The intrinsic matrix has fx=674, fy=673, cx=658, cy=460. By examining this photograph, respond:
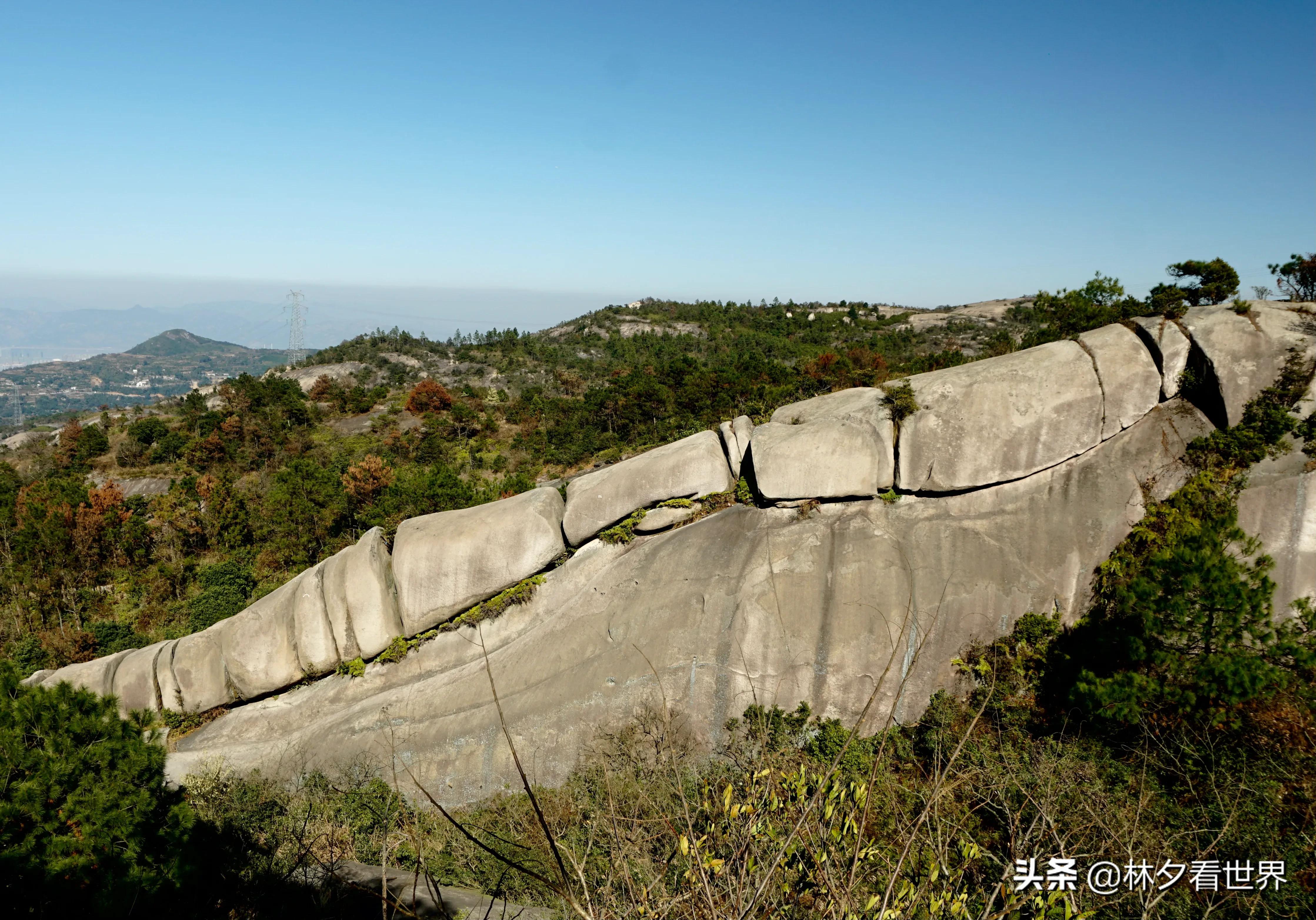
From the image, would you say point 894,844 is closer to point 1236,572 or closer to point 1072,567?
point 1236,572

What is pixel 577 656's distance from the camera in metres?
12.9

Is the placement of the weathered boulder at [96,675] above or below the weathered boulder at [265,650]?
below

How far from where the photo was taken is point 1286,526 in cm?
1134

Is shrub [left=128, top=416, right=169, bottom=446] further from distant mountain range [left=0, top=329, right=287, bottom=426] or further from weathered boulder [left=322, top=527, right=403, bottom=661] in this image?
distant mountain range [left=0, top=329, right=287, bottom=426]

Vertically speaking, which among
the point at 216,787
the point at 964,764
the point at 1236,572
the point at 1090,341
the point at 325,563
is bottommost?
the point at 216,787

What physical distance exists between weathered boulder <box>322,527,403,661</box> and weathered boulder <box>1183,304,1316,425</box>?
16.1 metres

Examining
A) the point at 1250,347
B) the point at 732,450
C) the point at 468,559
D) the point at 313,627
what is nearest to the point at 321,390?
the point at 313,627

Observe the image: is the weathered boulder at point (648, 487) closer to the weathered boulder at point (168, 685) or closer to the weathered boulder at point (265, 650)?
the weathered boulder at point (265, 650)

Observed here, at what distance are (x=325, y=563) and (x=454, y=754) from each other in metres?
4.82

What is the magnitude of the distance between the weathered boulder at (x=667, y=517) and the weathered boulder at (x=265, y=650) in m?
7.47

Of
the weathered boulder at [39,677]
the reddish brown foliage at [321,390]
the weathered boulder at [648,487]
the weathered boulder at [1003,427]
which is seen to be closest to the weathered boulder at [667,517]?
the weathered boulder at [648,487]

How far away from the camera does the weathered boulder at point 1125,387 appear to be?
41.3 feet

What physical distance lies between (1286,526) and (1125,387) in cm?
334

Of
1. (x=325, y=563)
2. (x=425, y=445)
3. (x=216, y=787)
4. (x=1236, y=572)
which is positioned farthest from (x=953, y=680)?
(x=425, y=445)
